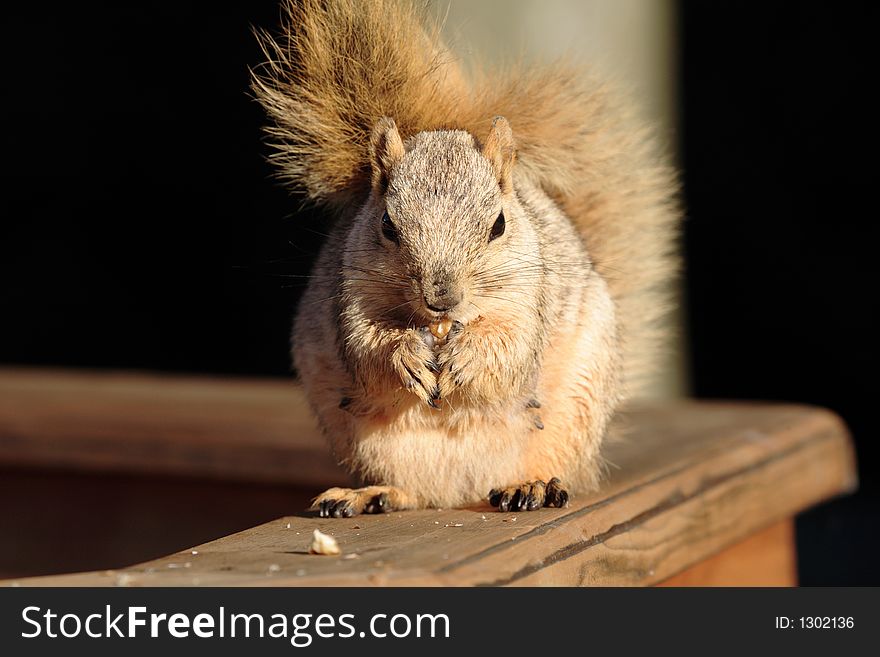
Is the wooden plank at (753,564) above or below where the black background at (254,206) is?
below

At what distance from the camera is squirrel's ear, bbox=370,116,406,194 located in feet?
4.48

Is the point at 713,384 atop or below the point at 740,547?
atop

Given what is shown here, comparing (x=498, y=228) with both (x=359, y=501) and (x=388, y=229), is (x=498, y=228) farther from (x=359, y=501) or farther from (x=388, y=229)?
(x=359, y=501)

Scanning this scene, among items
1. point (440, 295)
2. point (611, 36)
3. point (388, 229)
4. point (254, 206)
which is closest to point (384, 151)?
point (388, 229)

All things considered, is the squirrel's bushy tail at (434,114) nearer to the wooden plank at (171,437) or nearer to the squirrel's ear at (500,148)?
the squirrel's ear at (500,148)

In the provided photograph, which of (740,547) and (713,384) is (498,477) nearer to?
(740,547)

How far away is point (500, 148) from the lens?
138cm

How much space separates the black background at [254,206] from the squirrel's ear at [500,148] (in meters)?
1.62

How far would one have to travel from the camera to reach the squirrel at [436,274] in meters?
1.35

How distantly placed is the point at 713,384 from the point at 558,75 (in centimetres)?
233

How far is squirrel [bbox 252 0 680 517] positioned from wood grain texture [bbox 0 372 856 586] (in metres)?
0.08

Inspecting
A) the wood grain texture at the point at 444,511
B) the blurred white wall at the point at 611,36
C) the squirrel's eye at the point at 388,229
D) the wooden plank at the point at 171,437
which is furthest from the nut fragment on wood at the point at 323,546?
the blurred white wall at the point at 611,36
